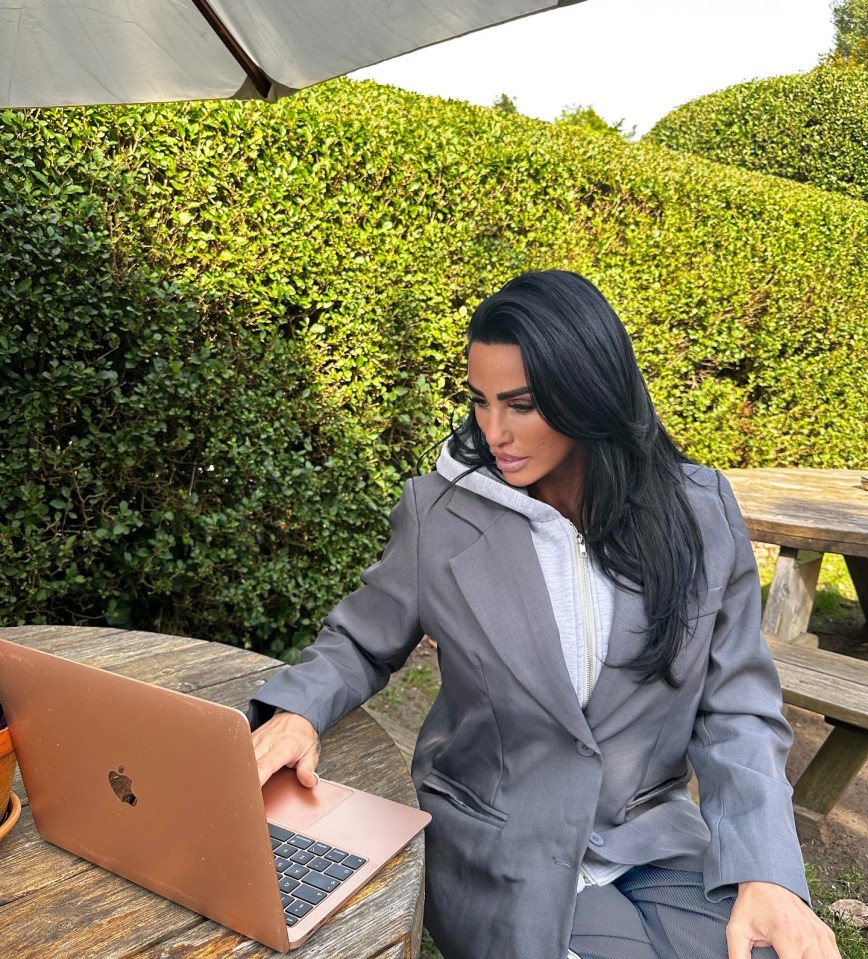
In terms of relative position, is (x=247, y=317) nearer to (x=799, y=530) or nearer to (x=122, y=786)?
(x=799, y=530)

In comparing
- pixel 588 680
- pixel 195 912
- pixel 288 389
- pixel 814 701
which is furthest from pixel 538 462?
pixel 288 389

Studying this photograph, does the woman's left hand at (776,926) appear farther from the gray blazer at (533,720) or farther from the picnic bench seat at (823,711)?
the picnic bench seat at (823,711)

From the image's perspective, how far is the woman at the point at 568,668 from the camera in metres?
1.35

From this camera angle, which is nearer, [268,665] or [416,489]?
[416,489]

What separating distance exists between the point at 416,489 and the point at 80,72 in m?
1.13

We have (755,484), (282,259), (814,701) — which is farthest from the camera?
(755,484)

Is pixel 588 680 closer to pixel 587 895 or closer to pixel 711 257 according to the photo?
pixel 587 895

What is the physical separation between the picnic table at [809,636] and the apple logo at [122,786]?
233cm

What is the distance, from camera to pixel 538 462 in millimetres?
1513

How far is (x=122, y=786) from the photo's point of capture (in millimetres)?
998

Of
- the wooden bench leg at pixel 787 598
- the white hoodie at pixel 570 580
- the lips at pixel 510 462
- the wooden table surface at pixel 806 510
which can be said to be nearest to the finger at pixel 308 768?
the white hoodie at pixel 570 580

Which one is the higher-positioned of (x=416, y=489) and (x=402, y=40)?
(x=402, y=40)

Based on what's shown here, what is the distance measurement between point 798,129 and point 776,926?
10.4 meters

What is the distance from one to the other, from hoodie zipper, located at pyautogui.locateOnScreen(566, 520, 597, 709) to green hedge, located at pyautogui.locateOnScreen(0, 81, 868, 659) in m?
1.82
